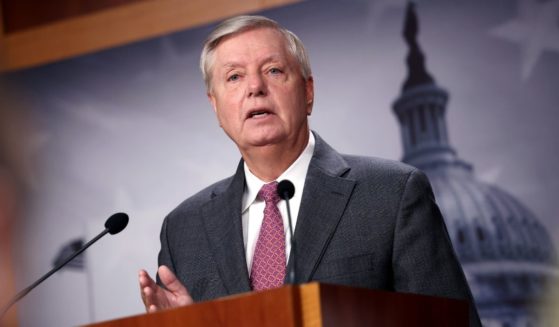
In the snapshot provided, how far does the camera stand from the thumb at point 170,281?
233 centimetres

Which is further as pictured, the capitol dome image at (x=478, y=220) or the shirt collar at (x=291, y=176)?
the capitol dome image at (x=478, y=220)

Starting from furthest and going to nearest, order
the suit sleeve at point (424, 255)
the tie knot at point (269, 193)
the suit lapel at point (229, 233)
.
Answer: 1. the tie knot at point (269, 193)
2. the suit lapel at point (229, 233)
3. the suit sleeve at point (424, 255)

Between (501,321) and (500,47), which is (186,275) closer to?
(501,321)

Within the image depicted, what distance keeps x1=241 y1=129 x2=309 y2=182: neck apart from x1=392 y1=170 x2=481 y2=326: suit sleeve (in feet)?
1.26

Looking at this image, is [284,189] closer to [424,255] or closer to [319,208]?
[319,208]

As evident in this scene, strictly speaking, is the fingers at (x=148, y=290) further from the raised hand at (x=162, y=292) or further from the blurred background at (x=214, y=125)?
the blurred background at (x=214, y=125)

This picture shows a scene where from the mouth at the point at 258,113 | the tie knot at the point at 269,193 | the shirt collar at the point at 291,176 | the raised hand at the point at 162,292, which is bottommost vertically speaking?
the raised hand at the point at 162,292

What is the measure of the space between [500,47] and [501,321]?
47.6 inches

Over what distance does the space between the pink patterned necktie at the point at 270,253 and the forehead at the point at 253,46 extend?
0.44 metres

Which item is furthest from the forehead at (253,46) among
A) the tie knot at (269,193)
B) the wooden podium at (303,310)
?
the wooden podium at (303,310)

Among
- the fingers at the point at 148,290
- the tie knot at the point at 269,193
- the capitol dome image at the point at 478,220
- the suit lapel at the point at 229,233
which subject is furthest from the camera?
the capitol dome image at the point at 478,220

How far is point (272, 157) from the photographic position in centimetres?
286

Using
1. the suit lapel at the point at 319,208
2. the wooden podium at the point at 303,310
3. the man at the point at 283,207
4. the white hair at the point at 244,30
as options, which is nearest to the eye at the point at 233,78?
the man at the point at 283,207

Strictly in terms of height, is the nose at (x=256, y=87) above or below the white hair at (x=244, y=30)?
below
